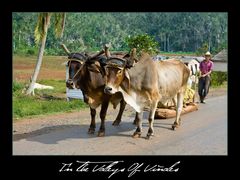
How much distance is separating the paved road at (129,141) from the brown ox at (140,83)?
0.54 metres

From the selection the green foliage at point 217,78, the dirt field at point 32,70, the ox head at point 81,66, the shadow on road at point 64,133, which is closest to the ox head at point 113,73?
the ox head at point 81,66

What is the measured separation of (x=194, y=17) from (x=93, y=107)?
69.3 metres

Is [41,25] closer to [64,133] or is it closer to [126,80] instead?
[64,133]

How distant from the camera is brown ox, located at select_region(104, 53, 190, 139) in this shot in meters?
7.51

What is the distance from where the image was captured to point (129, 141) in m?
7.74

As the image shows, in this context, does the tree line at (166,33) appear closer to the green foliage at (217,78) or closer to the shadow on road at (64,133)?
the green foliage at (217,78)

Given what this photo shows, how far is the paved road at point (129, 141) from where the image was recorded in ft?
23.0

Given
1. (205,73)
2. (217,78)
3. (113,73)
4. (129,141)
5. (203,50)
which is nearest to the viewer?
(113,73)

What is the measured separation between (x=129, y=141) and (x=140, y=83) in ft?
3.69

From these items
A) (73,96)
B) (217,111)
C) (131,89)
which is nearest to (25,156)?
(131,89)

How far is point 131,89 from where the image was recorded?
785cm

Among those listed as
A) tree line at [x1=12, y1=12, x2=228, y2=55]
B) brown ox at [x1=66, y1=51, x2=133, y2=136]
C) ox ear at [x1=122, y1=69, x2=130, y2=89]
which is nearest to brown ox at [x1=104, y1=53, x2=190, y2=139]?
ox ear at [x1=122, y1=69, x2=130, y2=89]

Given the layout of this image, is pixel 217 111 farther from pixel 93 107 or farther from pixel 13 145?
pixel 13 145

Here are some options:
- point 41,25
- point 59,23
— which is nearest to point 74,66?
point 59,23
